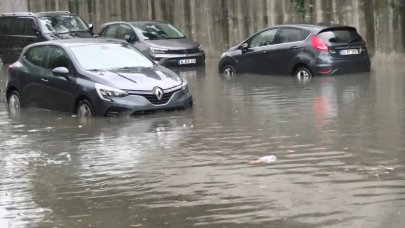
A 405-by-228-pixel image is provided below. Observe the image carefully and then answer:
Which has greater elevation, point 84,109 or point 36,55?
point 36,55

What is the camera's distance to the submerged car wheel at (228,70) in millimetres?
19359

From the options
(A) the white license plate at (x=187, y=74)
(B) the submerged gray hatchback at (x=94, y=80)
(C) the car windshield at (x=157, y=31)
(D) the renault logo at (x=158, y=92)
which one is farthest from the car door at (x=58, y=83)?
(C) the car windshield at (x=157, y=31)

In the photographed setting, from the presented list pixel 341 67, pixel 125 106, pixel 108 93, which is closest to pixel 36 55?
pixel 108 93

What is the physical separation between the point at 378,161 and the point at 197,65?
1360 centimetres

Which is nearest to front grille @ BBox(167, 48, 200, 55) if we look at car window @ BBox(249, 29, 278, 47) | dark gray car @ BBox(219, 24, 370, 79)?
car window @ BBox(249, 29, 278, 47)

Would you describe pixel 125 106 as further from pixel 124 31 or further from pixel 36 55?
pixel 124 31

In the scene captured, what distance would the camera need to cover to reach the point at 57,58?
1316cm

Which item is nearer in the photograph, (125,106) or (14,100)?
(125,106)

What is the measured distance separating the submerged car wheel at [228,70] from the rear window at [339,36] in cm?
310

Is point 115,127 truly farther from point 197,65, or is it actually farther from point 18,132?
point 197,65

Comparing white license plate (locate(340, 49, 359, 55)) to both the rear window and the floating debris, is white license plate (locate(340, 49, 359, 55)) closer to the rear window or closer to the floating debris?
the rear window

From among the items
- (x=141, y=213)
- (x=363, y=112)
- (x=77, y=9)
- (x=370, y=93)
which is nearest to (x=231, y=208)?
(x=141, y=213)

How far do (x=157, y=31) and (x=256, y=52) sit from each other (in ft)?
14.6

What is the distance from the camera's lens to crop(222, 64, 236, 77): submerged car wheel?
63.5ft
